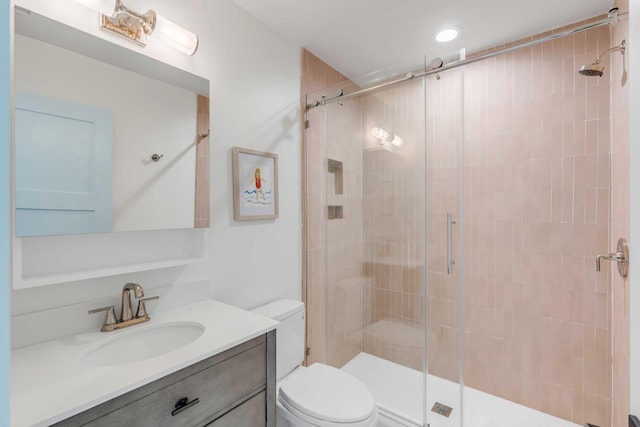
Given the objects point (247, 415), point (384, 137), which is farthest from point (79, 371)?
point (384, 137)

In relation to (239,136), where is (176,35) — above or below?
above

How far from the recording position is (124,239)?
1.29 meters

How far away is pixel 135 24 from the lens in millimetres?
1229

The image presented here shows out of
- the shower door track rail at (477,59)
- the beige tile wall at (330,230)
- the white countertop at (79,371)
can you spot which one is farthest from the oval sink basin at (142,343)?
the shower door track rail at (477,59)

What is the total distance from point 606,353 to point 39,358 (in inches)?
110

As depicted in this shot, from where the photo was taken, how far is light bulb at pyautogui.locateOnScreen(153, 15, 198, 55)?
4.32 feet

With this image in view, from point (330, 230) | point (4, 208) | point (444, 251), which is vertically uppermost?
point (4, 208)

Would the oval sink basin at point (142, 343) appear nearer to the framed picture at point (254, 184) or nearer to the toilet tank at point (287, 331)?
the toilet tank at point (287, 331)

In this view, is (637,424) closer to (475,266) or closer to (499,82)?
(475,266)

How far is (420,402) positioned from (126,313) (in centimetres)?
169

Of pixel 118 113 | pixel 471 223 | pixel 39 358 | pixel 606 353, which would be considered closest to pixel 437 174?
pixel 471 223

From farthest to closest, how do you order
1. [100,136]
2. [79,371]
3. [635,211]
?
[100,136]
[79,371]
[635,211]

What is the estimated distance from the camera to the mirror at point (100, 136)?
1019 millimetres

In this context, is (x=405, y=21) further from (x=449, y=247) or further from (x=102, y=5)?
(x=102, y=5)
